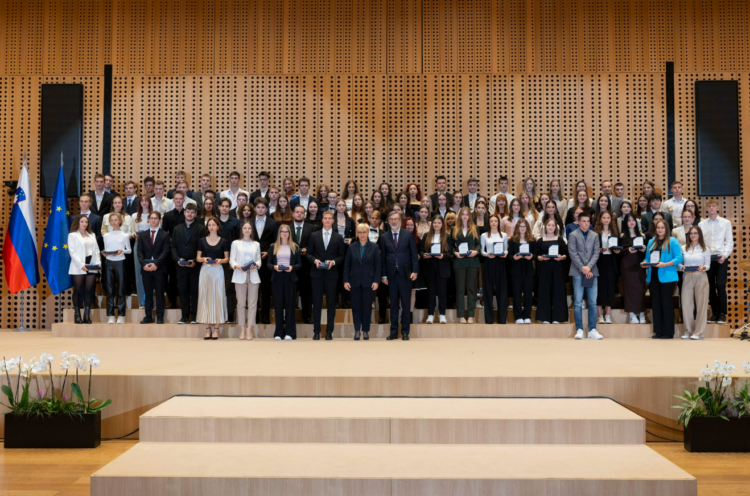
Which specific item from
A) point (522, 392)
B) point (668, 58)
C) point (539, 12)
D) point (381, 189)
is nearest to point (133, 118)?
point (381, 189)

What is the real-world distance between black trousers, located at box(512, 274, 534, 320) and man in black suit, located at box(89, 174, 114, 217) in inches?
213

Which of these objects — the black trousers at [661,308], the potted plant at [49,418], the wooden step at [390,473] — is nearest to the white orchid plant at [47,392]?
the potted plant at [49,418]

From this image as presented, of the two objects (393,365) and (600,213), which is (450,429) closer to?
(393,365)

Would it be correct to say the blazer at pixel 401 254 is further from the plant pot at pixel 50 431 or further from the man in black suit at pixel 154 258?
the plant pot at pixel 50 431

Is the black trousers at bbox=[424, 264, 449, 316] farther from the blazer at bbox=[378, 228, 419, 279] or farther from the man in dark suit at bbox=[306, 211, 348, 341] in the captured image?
the man in dark suit at bbox=[306, 211, 348, 341]

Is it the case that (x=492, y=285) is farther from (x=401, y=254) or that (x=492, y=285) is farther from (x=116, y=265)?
(x=116, y=265)

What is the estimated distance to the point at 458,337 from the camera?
24.8 ft

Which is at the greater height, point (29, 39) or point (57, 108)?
point (29, 39)

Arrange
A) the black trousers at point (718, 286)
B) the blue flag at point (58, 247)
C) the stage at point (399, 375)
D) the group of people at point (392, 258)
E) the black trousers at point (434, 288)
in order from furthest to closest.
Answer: the blue flag at point (58, 247), the black trousers at point (718, 286), the black trousers at point (434, 288), the group of people at point (392, 258), the stage at point (399, 375)

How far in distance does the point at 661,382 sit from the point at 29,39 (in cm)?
988

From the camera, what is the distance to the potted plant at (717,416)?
4.35 meters

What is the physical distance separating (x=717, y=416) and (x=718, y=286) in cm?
404

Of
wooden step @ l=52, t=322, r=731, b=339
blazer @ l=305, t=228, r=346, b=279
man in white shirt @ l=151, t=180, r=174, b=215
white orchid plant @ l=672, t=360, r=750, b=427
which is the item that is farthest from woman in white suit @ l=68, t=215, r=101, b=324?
white orchid plant @ l=672, t=360, r=750, b=427

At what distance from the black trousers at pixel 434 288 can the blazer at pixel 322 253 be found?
1.16m
